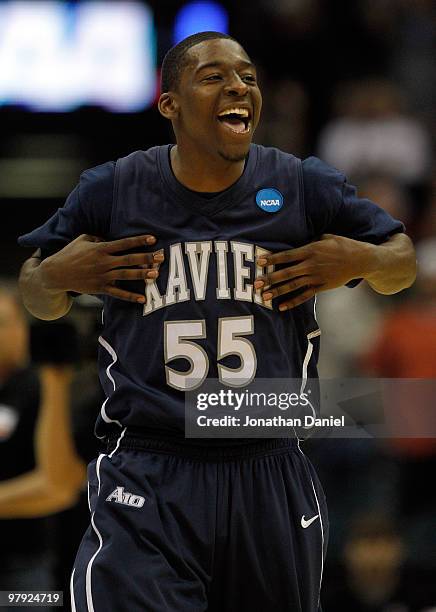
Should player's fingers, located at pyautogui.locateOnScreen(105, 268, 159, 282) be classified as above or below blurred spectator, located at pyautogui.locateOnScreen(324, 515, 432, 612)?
above

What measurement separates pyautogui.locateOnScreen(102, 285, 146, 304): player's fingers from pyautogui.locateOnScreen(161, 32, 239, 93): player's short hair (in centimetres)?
64

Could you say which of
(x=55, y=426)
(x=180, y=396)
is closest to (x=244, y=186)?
Result: (x=180, y=396)

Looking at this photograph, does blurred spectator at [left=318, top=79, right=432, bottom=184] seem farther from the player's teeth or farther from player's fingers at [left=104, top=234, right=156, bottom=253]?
player's fingers at [left=104, top=234, right=156, bottom=253]

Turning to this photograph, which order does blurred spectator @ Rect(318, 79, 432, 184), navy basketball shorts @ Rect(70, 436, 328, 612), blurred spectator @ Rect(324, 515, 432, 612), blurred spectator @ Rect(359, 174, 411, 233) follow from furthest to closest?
blurred spectator @ Rect(318, 79, 432, 184) < blurred spectator @ Rect(359, 174, 411, 233) < blurred spectator @ Rect(324, 515, 432, 612) < navy basketball shorts @ Rect(70, 436, 328, 612)

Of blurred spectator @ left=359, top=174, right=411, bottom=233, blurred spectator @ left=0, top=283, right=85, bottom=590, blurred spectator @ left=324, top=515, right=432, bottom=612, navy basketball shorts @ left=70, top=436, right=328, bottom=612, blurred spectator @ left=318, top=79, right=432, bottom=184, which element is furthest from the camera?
blurred spectator @ left=318, top=79, right=432, bottom=184

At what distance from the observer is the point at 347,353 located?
5.83 metres

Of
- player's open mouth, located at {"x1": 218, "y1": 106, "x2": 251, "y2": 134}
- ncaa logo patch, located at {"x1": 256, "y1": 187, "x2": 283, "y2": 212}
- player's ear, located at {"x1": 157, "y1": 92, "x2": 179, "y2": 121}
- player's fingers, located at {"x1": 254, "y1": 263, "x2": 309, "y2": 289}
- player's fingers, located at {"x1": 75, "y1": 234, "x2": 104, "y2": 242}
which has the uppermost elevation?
player's ear, located at {"x1": 157, "y1": 92, "x2": 179, "y2": 121}

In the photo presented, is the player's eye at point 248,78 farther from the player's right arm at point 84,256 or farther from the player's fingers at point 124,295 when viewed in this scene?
the player's fingers at point 124,295

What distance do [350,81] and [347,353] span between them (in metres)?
2.87

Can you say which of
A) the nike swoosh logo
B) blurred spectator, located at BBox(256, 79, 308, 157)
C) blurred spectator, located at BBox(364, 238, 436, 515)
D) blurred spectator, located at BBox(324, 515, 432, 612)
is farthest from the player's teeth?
blurred spectator, located at BBox(256, 79, 308, 157)

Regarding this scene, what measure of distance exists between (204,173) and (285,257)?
0.36 metres

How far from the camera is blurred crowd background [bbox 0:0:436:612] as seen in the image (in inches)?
185

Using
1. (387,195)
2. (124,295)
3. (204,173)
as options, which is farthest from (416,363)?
(124,295)

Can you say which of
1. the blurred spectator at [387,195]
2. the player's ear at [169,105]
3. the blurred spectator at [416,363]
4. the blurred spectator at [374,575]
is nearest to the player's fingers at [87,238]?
the player's ear at [169,105]
